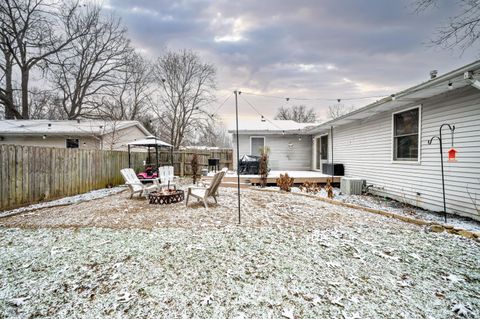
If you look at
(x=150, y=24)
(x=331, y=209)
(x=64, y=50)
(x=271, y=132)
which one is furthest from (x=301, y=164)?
(x=64, y=50)

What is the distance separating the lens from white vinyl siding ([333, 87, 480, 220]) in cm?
429

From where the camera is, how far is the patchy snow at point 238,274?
1.86m

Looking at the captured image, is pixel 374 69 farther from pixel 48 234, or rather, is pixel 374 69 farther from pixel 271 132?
pixel 48 234

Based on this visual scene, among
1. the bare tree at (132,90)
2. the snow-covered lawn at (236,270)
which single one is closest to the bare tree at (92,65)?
the bare tree at (132,90)

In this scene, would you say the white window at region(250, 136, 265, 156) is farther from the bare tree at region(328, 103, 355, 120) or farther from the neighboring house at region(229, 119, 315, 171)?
the bare tree at region(328, 103, 355, 120)

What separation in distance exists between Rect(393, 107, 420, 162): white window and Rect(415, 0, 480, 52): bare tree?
1.52m

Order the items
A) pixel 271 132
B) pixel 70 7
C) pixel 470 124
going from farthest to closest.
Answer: pixel 70 7
pixel 271 132
pixel 470 124

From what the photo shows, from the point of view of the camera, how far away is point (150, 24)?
398 inches

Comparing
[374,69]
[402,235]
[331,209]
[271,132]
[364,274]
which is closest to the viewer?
[364,274]

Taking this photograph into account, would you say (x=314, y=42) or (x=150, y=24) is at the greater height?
(x=150, y=24)

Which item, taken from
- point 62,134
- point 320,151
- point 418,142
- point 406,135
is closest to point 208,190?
point 418,142

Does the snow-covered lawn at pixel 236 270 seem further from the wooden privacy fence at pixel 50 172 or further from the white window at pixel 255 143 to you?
the white window at pixel 255 143

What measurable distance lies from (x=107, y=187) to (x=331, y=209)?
8302 mm

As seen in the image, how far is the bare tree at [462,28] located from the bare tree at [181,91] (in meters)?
17.7
